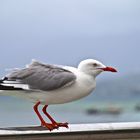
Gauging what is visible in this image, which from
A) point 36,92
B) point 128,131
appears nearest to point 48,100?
point 36,92

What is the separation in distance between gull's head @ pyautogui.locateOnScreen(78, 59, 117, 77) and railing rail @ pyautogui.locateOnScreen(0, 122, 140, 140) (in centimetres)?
18

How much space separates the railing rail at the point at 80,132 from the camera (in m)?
1.63

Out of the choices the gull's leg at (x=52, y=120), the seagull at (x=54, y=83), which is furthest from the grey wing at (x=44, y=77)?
the gull's leg at (x=52, y=120)

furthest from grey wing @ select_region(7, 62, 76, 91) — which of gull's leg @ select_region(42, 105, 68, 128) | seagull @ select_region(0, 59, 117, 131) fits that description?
gull's leg @ select_region(42, 105, 68, 128)

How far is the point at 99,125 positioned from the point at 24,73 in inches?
10.4

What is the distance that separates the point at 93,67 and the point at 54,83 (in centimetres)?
11

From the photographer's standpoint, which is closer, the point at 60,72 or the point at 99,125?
the point at 60,72

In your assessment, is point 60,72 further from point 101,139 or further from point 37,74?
point 101,139

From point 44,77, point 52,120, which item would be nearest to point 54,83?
point 44,77

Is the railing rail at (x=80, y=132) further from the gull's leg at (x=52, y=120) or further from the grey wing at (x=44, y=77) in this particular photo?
the grey wing at (x=44, y=77)

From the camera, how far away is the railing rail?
1.63 meters

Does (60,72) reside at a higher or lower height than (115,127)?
higher

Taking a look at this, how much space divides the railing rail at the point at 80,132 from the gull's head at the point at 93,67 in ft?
0.58

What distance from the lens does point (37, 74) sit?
1581 millimetres
